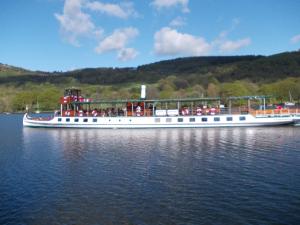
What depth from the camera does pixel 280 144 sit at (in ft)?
185

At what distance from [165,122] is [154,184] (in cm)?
5487

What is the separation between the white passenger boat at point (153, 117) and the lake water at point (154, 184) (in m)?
26.7

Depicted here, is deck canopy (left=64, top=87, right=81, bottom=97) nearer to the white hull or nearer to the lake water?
the white hull

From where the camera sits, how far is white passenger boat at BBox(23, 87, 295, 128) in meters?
85.7

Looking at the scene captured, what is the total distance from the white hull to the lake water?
1032 inches

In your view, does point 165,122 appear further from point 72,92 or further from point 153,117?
point 72,92

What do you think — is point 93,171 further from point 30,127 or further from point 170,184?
point 30,127

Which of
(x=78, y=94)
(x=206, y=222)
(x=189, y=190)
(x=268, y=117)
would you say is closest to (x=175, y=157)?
(x=189, y=190)

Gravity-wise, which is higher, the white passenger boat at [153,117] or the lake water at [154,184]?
the white passenger boat at [153,117]

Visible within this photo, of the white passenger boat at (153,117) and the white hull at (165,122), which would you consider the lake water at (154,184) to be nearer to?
the white hull at (165,122)

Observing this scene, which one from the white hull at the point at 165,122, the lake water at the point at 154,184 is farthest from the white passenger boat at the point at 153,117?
the lake water at the point at 154,184

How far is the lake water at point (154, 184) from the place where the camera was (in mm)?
26812

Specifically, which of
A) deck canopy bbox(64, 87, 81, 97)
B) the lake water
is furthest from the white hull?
the lake water

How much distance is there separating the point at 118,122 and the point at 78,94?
1603 centimetres
